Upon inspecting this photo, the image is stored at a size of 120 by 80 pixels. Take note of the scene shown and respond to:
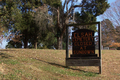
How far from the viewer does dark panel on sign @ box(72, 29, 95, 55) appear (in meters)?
7.68

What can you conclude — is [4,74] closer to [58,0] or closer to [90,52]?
[90,52]

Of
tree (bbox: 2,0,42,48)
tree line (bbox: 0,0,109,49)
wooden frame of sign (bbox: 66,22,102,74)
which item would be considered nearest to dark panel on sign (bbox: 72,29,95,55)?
wooden frame of sign (bbox: 66,22,102,74)

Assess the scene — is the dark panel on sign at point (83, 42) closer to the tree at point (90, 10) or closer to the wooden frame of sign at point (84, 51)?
the wooden frame of sign at point (84, 51)

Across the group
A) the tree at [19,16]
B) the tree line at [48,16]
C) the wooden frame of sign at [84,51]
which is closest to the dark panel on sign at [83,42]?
the wooden frame of sign at [84,51]

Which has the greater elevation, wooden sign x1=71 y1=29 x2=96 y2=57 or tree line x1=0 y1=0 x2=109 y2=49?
tree line x1=0 y1=0 x2=109 y2=49

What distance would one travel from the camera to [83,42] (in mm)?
7781

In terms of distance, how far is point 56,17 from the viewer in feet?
76.1

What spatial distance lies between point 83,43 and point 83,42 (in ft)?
0.19

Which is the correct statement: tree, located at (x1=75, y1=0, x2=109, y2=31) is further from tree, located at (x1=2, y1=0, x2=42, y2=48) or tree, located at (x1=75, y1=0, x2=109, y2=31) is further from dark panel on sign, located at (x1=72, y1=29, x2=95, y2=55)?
dark panel on sign, located at (x1=72, y1=29, x2=95, y2=55)

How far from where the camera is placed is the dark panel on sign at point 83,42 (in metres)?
7.68

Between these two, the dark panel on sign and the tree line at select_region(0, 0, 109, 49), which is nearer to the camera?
the dark panel on sign

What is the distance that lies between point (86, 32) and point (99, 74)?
2417 millimetres

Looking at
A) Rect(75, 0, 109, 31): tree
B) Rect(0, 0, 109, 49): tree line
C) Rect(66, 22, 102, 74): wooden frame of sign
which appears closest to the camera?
Rect(66, 22, 102, 74): wooden frame of sign

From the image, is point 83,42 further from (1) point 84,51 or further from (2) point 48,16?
(2) point 48,16
